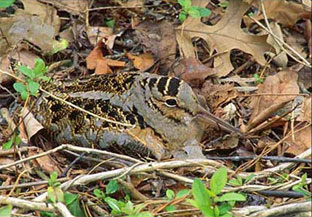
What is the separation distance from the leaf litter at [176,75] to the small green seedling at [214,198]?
3.1 inches

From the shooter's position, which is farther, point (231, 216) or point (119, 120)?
point (119, 120)

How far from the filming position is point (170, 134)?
358cm

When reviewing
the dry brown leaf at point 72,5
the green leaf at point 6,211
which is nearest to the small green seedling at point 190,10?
the dry brown leaf at point 72,5

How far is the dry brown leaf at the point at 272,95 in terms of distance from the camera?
3.76 m

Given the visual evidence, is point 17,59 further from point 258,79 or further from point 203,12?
point 258,79

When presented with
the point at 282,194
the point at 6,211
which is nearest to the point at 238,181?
the point at 282,194

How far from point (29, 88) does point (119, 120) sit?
49cm

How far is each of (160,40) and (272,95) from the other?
2.66 feet

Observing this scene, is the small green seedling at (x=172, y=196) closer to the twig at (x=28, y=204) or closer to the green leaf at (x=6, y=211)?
the twig at (x=28, y=204)

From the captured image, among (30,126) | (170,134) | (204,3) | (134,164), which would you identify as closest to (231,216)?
(134,164)

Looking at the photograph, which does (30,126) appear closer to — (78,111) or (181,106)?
(78,111)

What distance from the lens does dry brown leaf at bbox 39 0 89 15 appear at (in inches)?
180

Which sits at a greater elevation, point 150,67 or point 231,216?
point 231,216

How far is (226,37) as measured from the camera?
14.1 feet
